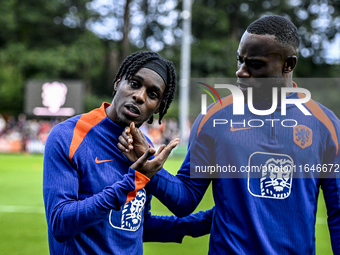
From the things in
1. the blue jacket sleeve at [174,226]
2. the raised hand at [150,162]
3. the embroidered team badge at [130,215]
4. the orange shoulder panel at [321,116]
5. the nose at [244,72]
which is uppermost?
the nose at [244,72]

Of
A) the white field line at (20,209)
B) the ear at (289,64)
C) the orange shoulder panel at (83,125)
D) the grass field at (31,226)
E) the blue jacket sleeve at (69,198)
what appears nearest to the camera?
the blue jacket sleeve at (69,198)

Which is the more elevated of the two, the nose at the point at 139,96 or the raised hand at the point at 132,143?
the nose at the point at 139,96

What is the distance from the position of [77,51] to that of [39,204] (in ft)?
74.5

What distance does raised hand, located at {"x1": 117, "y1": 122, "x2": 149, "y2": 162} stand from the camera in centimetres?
203

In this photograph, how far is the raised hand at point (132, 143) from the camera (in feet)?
6.64

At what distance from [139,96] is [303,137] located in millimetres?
928

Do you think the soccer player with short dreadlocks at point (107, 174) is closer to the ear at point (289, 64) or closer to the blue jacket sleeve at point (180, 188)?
the blue jacket sleeve at point (180, 188)

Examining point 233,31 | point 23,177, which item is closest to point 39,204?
point 23,177

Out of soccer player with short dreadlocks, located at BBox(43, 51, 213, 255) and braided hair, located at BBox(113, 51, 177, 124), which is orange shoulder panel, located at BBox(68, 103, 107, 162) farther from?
braided hair, located at BBox(113, 51, 177, 124)

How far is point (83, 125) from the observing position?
2113 millimetres

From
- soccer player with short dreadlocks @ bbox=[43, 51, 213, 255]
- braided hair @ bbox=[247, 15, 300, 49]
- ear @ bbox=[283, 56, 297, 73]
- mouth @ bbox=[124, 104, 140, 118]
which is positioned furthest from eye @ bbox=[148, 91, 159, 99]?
ear @ bbox=[283, 56, 297, 73]

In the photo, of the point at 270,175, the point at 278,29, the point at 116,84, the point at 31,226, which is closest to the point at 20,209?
the point at 31,226

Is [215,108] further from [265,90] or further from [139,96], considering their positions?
[139,96]

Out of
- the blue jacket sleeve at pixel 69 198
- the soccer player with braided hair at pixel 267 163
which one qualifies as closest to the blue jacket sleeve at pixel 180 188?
the soccer player with braided hair at pixel 267 163
